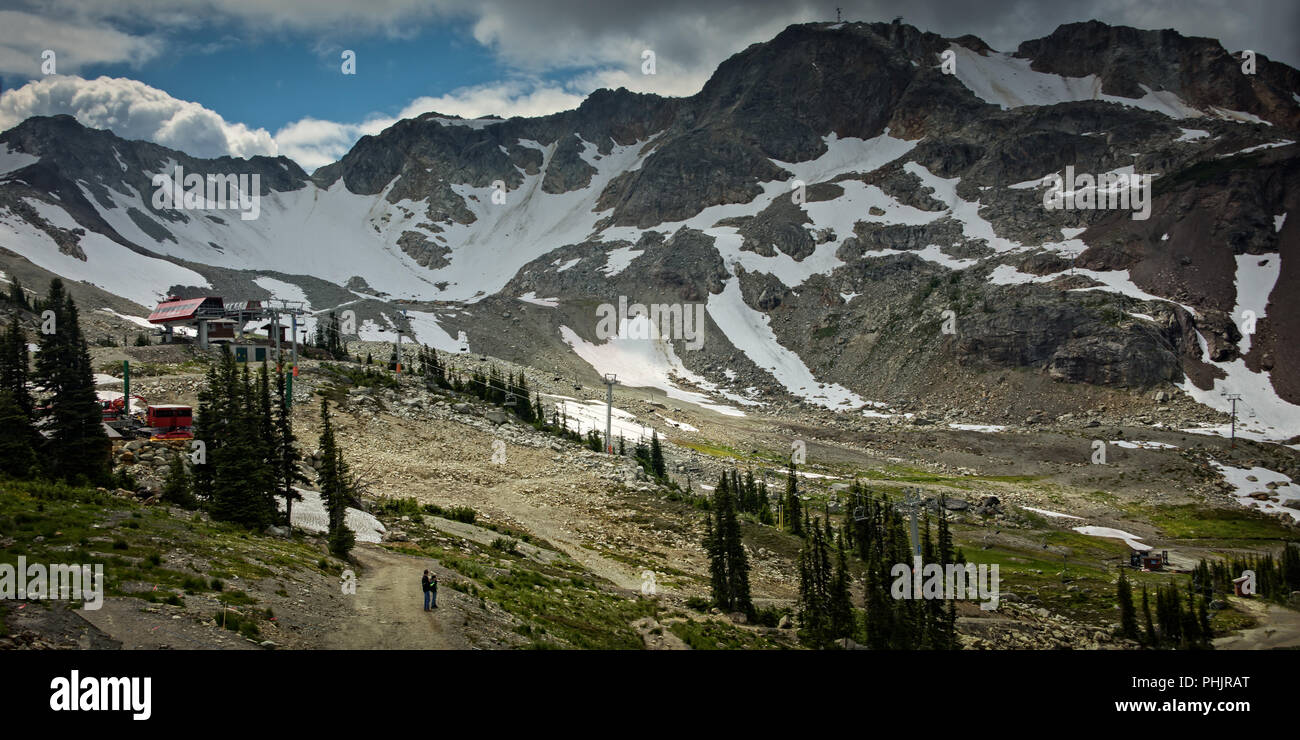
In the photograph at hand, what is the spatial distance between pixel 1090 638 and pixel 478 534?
116 feet

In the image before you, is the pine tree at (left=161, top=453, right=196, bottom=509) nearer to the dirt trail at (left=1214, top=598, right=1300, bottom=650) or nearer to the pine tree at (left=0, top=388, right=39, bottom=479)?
the pine tree at (left=0, top=388, right=39, bottom=479)

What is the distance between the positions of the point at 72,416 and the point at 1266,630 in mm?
67083

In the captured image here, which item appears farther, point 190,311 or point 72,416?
point 190,311

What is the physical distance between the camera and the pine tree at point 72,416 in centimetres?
2945

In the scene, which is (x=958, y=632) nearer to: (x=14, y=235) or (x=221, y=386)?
(x=221, y=386)

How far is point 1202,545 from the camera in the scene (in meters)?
68.4

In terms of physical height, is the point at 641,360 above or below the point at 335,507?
above

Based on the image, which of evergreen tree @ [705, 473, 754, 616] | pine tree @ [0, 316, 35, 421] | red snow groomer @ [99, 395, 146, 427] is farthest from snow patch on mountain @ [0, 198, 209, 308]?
evergreen tree @ [705, 473, 754, 616]

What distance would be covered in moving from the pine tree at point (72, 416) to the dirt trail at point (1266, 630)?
5794cm

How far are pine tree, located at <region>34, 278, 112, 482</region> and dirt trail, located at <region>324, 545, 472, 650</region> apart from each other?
44.9 ft

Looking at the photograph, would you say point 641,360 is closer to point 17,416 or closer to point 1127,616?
point 1127,616

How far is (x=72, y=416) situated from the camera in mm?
29641

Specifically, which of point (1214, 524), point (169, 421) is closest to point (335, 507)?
point (169, 421)
